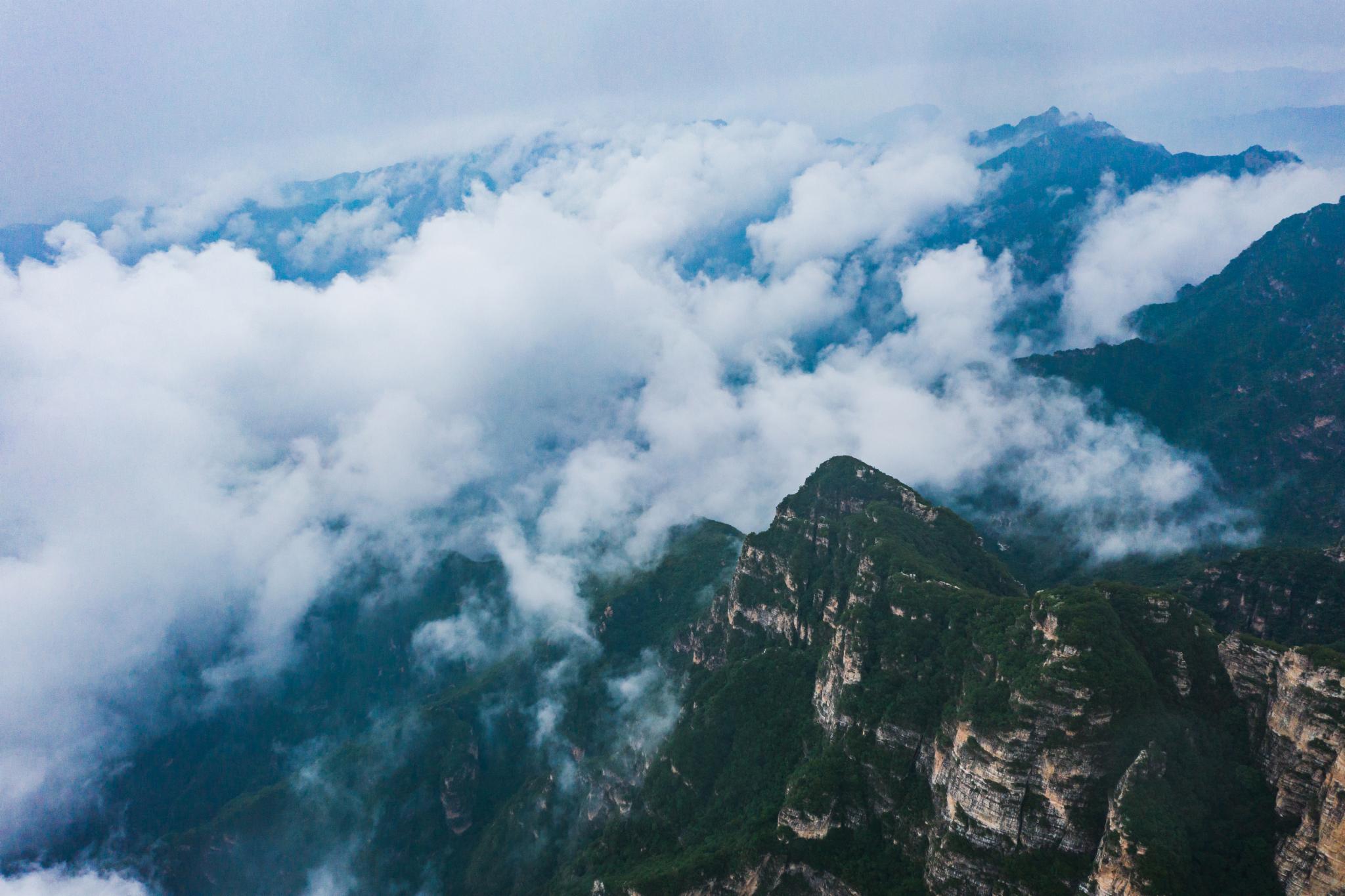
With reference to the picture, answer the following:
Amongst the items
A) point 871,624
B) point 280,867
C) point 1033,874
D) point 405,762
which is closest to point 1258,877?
point 1033,874

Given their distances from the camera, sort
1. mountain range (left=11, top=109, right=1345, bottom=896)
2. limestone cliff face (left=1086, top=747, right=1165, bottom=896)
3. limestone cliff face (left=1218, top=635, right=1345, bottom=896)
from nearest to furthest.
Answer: limestone cliff face (left=1218, top=635, right=1345, bottom=896), limestone cliff face (left=1086, top=747, right=1165, bottom=896), mountain range (left=11, top=109, right=1345, bottom=896)

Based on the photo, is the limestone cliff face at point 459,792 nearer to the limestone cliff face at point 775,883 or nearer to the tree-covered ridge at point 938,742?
the tree-covered ridge at point 938,742

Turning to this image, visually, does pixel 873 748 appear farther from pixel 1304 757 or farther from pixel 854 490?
pixel 854 490

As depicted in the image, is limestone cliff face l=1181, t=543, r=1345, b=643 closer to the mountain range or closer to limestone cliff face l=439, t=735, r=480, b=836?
the mountain range

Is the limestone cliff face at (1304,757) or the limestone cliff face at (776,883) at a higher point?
the limestone cliff face at (1304,757)

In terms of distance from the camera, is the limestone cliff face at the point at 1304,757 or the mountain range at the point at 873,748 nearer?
the limestone cliff face at the point at 1304,757

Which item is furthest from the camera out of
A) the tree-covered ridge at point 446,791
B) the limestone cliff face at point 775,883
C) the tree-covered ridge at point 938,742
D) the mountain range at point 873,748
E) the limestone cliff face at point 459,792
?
the limestone cliff face at point 459,792

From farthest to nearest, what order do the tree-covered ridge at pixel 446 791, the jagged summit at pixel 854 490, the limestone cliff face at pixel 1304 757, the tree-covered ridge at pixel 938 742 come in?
the tree-covered ridge at pixel 446 791, the jagged summit at pixel 854 490, the tree-covered ridge at pixel 938 742, the limestone cliff face at pixel 1304 757

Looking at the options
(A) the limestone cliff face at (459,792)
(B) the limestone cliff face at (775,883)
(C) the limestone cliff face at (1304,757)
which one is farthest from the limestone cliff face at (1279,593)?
(A) the limestone cliff face at (459,792)

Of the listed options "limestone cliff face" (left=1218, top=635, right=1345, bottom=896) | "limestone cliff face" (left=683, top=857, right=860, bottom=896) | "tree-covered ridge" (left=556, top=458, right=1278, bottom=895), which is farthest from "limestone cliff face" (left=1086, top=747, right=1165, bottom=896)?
"limestone cliff face" (left=683, top=857, right=860, bottom=896)
